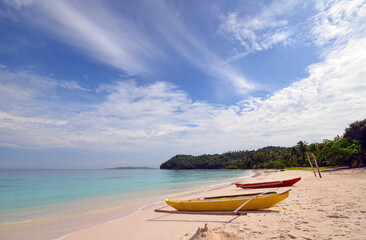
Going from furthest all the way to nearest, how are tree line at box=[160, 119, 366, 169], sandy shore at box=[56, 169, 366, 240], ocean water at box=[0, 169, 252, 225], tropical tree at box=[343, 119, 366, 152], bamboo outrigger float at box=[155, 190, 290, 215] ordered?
tropical tree at box=[343, 119, 366, 152], tree line at box=[160, 119, 366, 169], ocean water at box=[0, 169, 252, 225], bamboo outrigger float at box=[155, 190, 290, 215], sandy shore at box=[56, 169, 366, 240]

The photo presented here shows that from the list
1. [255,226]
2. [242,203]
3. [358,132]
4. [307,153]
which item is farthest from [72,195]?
[358,132]

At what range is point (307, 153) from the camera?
26094 millimetres

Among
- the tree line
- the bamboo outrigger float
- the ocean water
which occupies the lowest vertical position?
the ocean water

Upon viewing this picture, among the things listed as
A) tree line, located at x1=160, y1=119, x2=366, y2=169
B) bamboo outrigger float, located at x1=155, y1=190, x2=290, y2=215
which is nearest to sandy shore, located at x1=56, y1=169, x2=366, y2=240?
bamboo outrigger float, located at x1=155, y1=190, x2=290, y2=215

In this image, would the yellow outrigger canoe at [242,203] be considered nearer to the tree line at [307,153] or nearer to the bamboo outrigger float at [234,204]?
the bamboo outrigger float at [234,204]

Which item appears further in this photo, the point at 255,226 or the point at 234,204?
the point at 234,204

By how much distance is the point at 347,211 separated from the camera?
637 centimetres

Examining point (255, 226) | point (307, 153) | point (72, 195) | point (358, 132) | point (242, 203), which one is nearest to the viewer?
point (255, 226)

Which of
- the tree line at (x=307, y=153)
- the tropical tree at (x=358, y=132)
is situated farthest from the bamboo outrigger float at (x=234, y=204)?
the tropical tree at (x=358, y=132)

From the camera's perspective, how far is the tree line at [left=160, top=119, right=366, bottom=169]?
31344 mm

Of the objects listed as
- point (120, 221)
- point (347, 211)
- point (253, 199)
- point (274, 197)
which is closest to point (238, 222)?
point (253, 199)

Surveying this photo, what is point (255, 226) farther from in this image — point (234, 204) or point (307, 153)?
point (307, 153)

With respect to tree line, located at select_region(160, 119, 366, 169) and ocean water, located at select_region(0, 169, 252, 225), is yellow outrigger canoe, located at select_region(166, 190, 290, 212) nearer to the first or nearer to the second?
ocean water, located at select_region(0, 169, 252, 225)

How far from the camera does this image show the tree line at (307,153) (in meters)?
31.3
